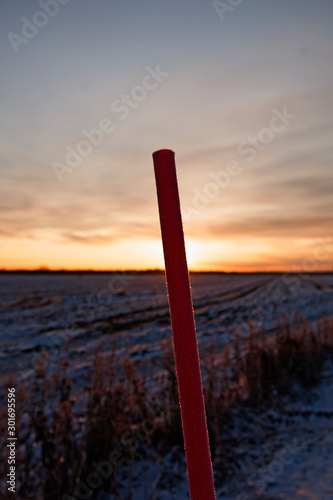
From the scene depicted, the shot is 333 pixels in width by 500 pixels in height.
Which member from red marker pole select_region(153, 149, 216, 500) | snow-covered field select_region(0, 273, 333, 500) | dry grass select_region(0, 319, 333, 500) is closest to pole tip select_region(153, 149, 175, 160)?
red marker pole select_region(153, 149, 216, 500)

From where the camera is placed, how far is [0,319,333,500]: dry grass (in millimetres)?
3334

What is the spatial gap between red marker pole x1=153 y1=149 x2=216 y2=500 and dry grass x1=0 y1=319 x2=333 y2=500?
2.88 meters

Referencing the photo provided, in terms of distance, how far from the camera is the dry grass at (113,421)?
3334 mm

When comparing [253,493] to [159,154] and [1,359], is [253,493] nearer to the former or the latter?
[159,154]

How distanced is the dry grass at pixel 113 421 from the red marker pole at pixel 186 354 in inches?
114

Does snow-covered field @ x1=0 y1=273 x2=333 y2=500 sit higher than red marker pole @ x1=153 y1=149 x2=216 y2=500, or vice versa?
red marker pole @ x1=153 y1=149 x2=216 y2=500

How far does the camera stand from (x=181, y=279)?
742mm

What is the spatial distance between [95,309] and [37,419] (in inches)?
543

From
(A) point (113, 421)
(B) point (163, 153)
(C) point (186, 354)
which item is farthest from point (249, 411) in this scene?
(B) point (163, 153)

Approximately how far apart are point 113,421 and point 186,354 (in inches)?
141

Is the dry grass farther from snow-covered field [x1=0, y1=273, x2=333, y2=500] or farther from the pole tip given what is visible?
the pole tip

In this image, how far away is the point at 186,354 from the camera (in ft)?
2.42

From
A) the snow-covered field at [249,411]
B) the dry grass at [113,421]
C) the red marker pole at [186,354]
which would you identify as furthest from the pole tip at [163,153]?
the snow-covered field at [249,411]

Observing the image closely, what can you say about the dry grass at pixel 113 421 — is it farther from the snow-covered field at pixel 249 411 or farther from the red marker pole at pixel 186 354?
the red marker pole at pixel 186 354
